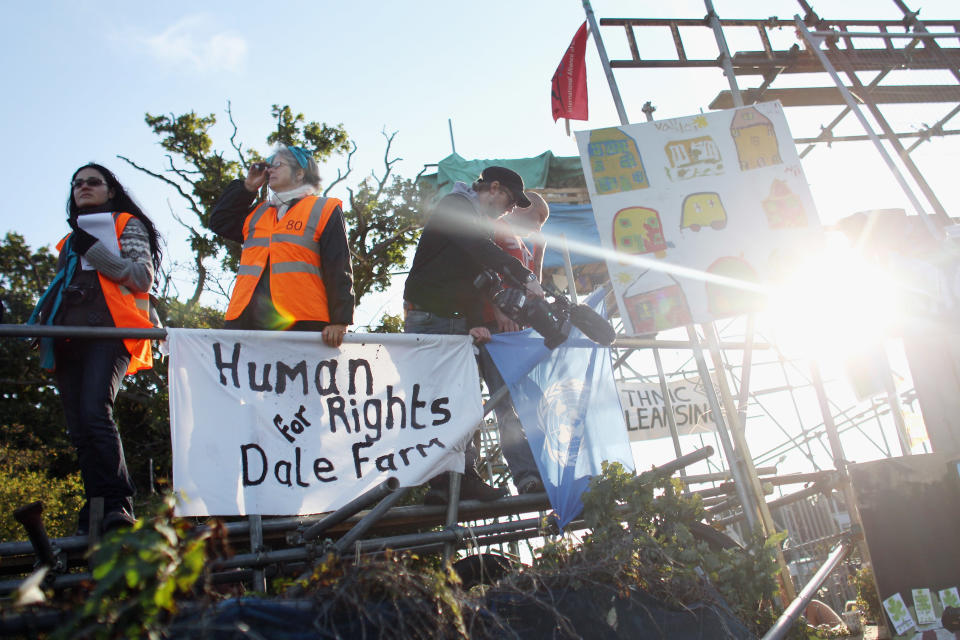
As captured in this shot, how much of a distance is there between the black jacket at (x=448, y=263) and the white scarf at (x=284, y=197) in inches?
25.5

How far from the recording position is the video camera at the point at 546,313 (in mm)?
3826

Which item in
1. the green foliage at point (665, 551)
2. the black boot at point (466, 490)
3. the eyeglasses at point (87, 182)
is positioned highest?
the eyeglasses at point (87, 182)

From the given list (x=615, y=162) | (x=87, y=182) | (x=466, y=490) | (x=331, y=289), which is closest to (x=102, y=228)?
(x=87, y=182)

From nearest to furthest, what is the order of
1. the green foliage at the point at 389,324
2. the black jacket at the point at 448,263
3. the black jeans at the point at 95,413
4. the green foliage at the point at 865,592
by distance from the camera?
the black jeans at the point at 95,413 < the black jacket at the point at 448,263 < the green foliage at the point at 865,592 < the green foliage at the point at 389,324

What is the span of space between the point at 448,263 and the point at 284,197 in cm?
90

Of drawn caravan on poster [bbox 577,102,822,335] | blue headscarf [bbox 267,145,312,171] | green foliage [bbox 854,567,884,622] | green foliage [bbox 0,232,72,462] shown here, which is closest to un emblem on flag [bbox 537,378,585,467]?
drawn caravan on poster [bbox 577,102,822,335]

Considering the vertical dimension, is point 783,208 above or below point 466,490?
above

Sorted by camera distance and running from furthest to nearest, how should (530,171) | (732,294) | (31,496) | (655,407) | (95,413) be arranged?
(530,171) → (655,407) → (31,496) → (732,294) → (95,413)

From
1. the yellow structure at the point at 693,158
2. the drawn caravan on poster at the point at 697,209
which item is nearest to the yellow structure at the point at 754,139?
the drawn caravan on poster at the point at 697,209

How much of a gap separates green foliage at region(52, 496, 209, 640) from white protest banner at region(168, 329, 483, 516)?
163cm

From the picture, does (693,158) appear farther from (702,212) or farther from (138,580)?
(138,580)

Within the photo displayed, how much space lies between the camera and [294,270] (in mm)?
3729

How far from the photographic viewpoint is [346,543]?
3.13 m

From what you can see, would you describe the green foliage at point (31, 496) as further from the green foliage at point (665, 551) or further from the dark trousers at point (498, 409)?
the green foliage at point (665, 551)
